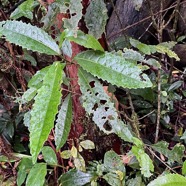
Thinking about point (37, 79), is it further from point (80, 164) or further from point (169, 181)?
point (169, 181)

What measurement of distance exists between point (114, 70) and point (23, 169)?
1.86 feet

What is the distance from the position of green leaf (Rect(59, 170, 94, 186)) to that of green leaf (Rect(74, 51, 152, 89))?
448mm

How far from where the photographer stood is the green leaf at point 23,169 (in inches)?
45.1

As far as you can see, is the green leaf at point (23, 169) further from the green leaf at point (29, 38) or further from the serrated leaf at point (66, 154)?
the green leaf at point (29, 38)

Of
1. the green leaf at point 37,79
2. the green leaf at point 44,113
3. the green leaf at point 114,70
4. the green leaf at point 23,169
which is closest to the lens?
the green leaf at point 44,113

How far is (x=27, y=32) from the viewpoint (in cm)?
88

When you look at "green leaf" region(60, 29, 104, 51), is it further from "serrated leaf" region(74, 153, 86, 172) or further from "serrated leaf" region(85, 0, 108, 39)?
"serrated leaf" region(74, 153, 86, 172)

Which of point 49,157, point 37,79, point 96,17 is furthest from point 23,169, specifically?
point 96,17

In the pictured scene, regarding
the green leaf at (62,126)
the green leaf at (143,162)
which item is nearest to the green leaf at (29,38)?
the green leaf at (62,126)

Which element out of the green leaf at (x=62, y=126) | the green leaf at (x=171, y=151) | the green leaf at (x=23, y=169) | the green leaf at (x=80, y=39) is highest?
the green leaf at (x=80, y=39)

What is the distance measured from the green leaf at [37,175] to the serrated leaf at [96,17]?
48cm

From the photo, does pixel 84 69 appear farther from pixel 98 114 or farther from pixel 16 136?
pixel 16 136

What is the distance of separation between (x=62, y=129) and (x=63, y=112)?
52 millimetres

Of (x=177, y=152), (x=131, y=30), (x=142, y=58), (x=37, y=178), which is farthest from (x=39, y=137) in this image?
(x=131, y=30)
